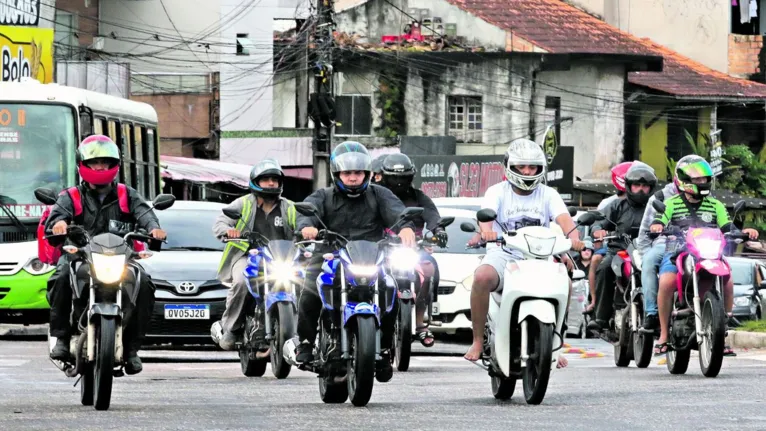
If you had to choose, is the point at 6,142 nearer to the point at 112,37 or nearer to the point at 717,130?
the point at 112,37

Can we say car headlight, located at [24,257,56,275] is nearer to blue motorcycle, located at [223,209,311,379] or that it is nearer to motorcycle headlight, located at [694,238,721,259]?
blue motorcycle, located at [223,209,311,379]

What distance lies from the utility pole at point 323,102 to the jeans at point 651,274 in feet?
77.8

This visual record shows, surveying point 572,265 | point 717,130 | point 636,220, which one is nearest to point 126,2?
point 717,130

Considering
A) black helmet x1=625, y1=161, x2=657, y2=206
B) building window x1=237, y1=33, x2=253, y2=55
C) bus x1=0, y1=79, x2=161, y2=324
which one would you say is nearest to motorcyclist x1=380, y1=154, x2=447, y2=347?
black helmet x1=625, y1=161, x2=657, y2=206

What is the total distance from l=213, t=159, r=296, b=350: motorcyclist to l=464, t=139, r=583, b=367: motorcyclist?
9.43ft

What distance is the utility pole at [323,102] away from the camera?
127 feet

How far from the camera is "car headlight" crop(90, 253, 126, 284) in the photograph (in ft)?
34.6

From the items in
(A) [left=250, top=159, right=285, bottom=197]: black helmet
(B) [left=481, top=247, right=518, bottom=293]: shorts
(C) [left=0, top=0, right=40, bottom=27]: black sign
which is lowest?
(B) [left=481, top=247, right=518, bottom=293]: shorts

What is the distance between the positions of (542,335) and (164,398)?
246 cm

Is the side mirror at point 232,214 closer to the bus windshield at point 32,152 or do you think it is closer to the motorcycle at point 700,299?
the motorcycle at point 700,299

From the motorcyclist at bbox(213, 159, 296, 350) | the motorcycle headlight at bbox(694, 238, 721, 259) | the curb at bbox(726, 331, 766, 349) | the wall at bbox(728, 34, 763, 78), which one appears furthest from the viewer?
the wall at bbox(728, 34, 763, 78)

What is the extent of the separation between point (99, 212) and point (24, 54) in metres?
24.1

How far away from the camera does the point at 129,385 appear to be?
42.3 feet

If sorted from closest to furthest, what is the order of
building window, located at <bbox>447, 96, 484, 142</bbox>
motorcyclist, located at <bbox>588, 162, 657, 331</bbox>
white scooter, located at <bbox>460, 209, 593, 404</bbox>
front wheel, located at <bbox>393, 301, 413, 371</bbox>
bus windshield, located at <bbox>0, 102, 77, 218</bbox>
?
white scooter, located at <bbox>460, 209, 593, 404</bbox>
front wheel, located at <bbox>393, 301, 413, 371</bbox>
motorcyclist, located at <bbox>588, 162, 657, 331</bbox>
bus windshield, located at <bbox>0, 102, 77, 218</bbox>
building window, located at <bbox>447, 96, 484, 142</bbox>
